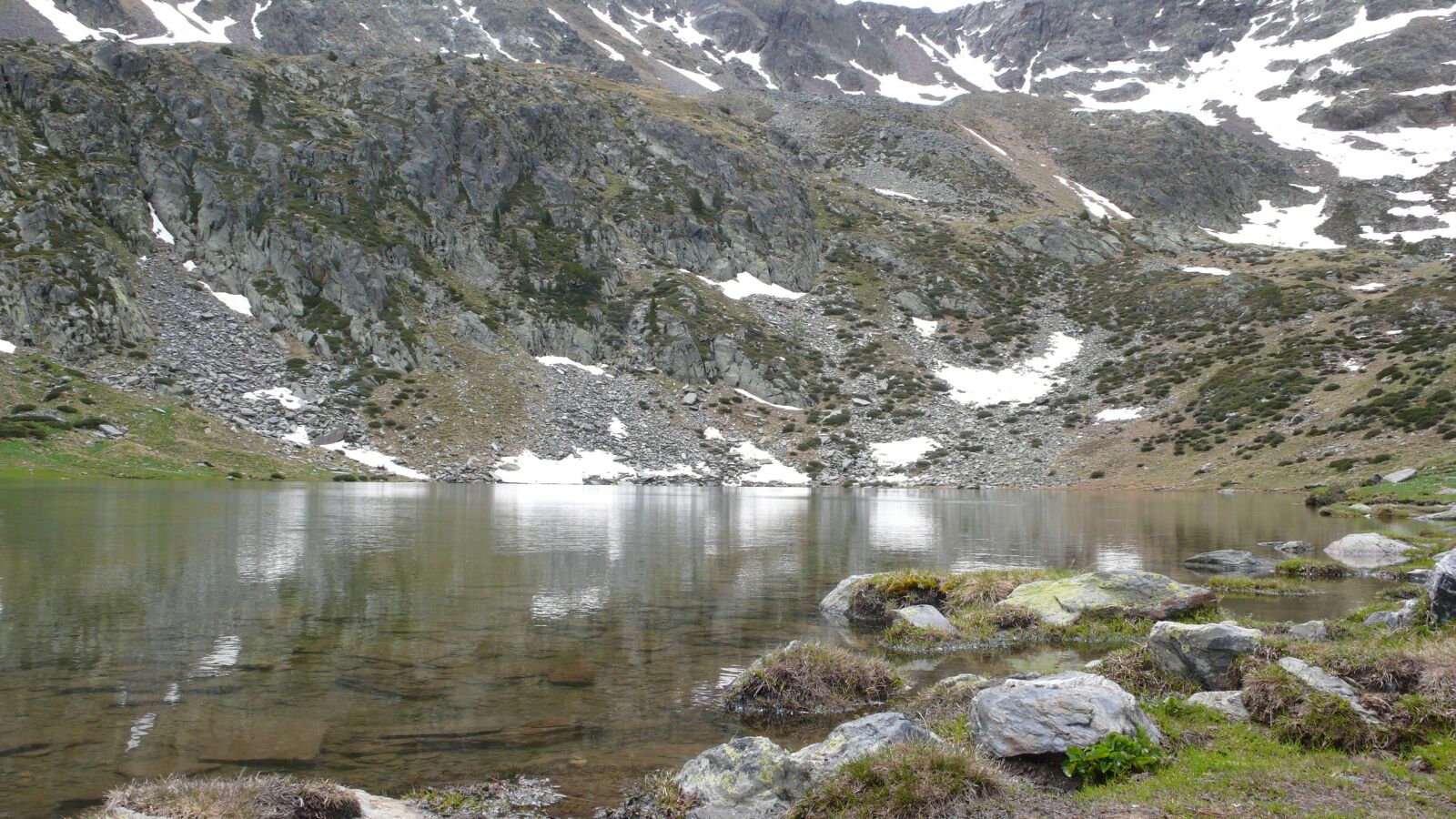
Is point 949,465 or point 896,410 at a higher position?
point 896,410

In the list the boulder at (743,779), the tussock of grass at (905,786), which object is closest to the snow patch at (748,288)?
the boulder at (743,779)

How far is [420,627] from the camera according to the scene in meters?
17.8

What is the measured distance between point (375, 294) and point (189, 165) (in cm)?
3159

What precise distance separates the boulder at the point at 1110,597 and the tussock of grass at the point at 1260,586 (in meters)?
4.60

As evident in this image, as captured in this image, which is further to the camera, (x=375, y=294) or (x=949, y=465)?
(x=375, y=294)

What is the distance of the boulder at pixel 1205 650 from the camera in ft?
39.8

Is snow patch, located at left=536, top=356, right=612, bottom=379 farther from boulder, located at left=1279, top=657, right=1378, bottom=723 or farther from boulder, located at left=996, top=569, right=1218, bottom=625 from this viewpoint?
boulder, located at left=1279, top=657, right=1378, bottom=723

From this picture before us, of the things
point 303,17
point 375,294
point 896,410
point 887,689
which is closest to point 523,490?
point 375,294

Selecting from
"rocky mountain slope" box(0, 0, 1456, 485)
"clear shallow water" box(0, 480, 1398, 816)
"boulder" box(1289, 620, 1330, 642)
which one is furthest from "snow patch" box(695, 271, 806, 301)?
"boulder" box(1289, 620, 1330, 642)

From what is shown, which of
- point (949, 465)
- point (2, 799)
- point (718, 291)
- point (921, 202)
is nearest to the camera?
point (2, 799)

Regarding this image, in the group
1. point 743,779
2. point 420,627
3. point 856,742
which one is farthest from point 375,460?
point 856,742

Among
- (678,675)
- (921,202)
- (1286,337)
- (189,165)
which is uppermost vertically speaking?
(921,202)

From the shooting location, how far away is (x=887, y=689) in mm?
13484

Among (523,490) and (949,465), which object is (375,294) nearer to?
(523,490)
